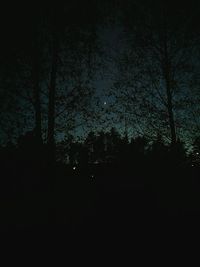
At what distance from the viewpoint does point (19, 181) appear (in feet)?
45.5

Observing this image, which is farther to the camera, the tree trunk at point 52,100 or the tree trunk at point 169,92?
the tree trunk at point 169,92

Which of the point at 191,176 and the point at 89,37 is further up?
the point at 89,37

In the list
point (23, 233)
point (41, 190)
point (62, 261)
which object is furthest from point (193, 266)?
point (41, 190)

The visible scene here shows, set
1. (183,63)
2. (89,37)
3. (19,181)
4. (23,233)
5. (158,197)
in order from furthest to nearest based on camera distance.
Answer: (183,63), (89,37), (19,181), (158,197), (23,233)

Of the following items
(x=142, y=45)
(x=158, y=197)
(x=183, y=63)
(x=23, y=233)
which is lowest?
(x=23, y=233)

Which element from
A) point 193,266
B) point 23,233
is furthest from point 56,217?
point 193,266

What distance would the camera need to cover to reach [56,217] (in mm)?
10586

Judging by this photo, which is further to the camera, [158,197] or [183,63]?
[183,63]

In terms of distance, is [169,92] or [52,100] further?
[169,92]

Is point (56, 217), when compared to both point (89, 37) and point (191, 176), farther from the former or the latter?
point (89, 37)

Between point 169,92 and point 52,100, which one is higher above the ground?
point 169,92

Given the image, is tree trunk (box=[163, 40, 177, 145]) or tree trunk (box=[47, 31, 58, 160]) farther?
tree trunk (box=[163, 40, 177, 145])

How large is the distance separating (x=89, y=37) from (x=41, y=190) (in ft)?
22.8

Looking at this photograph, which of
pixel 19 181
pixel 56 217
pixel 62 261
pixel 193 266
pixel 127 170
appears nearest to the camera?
pixel 193 266
